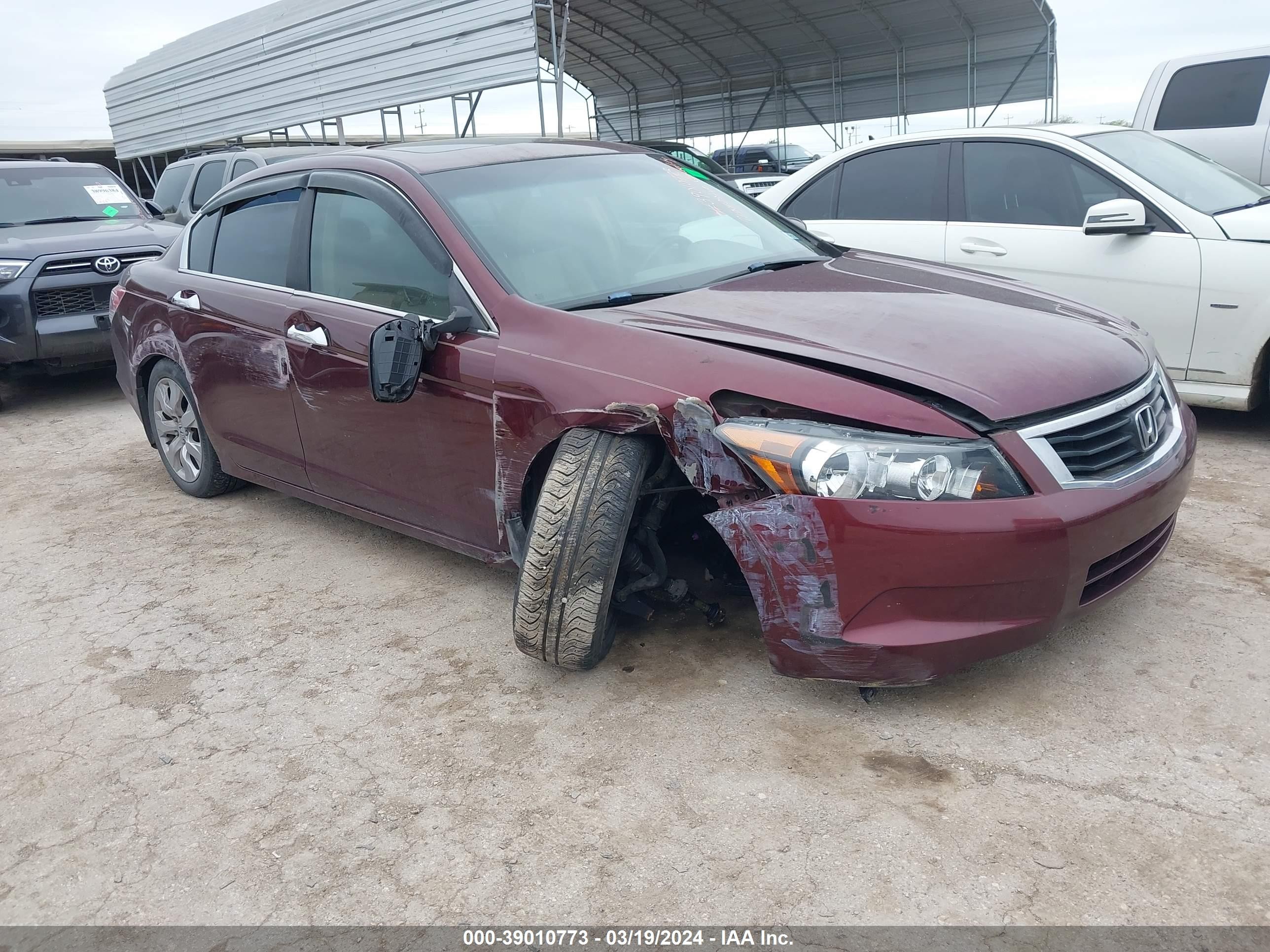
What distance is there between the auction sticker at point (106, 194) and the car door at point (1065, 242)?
727 cm

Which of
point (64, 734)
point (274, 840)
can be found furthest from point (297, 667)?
point (274, 840)

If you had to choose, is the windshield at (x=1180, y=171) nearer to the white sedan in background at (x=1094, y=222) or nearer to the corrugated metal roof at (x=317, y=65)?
the white sedan in background at (x=1094, y=222)

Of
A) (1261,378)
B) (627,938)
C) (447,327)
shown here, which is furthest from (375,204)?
(1261,378)

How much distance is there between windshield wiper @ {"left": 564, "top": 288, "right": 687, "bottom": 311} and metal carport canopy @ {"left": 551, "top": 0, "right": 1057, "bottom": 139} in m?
13.6

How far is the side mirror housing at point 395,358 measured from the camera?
3107 millimetres

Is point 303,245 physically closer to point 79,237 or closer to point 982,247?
point 982,247

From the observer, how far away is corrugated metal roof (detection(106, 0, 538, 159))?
40.6 feet

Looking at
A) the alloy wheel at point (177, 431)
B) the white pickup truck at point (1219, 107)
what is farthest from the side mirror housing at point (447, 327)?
the white pickup truck at point (1219, 107)

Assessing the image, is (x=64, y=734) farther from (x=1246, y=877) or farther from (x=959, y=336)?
(x=1246, y=877)

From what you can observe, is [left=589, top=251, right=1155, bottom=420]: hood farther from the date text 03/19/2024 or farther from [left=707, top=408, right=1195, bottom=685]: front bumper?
the date text 03/19/2024

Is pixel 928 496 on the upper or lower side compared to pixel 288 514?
upper

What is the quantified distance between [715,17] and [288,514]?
15.9m

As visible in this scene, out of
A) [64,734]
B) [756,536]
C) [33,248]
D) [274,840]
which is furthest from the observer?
[33,248]

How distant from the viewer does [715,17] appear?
1798cm
